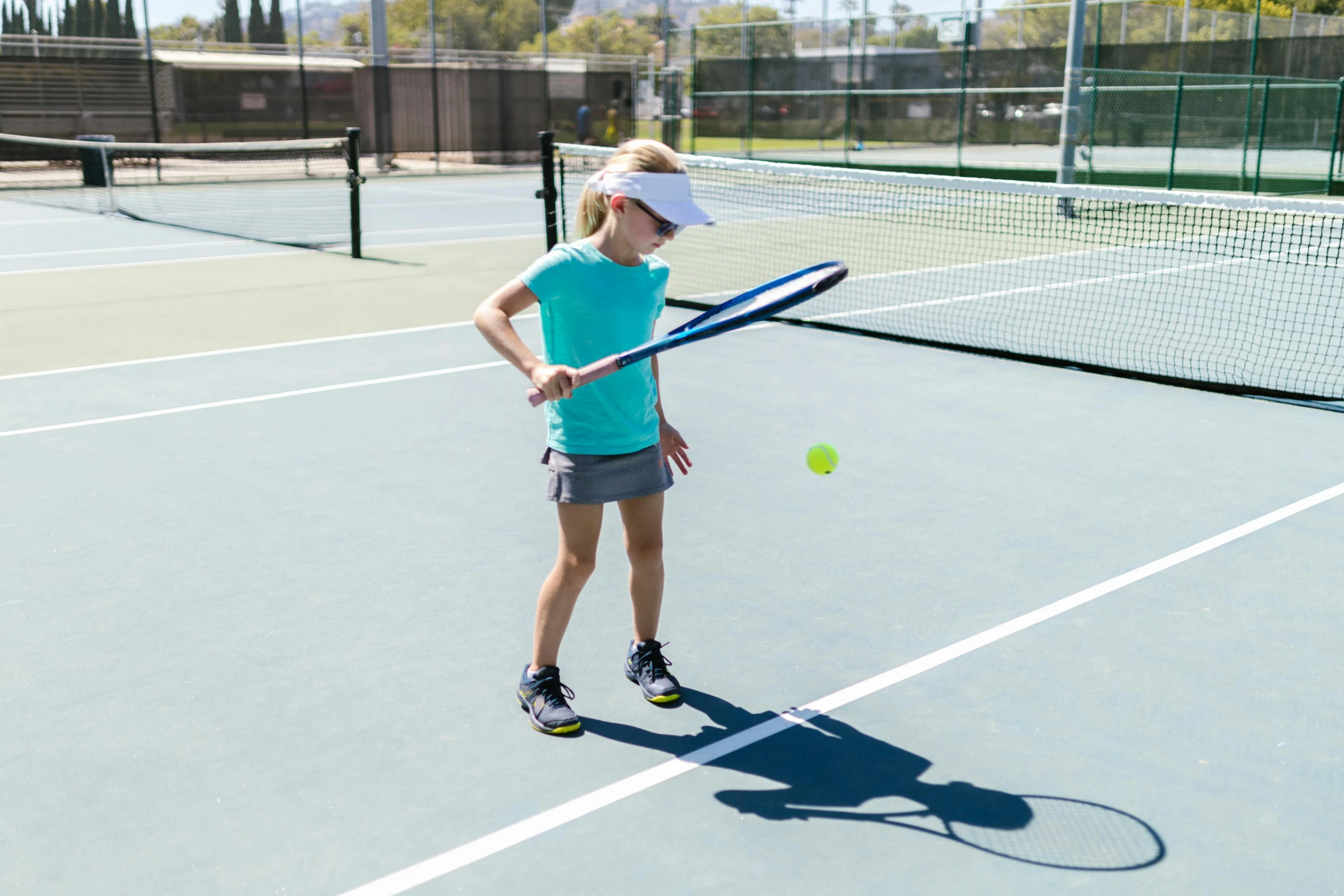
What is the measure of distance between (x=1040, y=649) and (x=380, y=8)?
28.4 meters

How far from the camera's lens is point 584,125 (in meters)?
33.2

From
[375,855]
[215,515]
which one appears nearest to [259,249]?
[215,515]

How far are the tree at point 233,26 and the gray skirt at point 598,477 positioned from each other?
4195 centimetres

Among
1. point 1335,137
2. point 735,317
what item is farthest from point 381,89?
point 735,317

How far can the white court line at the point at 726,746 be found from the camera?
9.61 feet

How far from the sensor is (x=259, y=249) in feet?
49.0

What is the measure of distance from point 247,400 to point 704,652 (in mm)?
4376

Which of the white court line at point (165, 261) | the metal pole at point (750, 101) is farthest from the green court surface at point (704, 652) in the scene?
the metal pole at point (750, 101)

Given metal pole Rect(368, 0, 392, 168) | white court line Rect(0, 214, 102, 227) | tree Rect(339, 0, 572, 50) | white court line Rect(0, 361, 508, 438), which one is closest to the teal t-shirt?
white court line Rect(0, 361, 508, 438)

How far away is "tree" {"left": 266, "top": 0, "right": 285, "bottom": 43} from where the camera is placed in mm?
37775

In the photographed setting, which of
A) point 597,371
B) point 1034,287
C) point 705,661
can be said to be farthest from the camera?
point 1034,287

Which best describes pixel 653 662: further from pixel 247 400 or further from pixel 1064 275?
pixel 1064 275

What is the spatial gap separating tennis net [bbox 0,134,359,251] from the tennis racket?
36.6 ft

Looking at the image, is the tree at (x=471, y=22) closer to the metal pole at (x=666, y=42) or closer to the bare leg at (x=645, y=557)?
the metal pole at (x=666, y=42)
